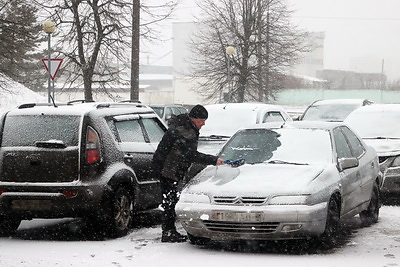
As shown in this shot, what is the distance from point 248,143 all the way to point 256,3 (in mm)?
37097

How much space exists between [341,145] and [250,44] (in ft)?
117

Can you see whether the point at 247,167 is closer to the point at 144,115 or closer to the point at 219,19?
the point at 144,115

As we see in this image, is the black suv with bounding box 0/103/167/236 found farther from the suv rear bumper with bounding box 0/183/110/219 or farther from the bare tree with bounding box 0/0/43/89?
the bare tree with bounding box 0/0/43/89

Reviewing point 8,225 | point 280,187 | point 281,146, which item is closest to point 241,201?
point 280,187

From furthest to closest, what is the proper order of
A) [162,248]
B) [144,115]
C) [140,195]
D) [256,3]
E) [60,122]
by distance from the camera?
[256,3]
[144,115]
[140,195]
[60,122]
[162,248]

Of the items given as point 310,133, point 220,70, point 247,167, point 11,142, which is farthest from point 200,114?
point 220,70

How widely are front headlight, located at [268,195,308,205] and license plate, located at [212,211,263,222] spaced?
20 cm

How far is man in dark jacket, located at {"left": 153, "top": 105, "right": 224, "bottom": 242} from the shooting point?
8805 mm

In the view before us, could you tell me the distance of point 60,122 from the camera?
9039mm

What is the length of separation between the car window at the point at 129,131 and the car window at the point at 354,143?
267 cm

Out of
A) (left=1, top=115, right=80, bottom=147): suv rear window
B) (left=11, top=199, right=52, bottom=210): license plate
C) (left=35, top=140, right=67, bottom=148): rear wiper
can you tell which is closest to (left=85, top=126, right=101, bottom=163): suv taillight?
(left=1, top=115, right=80, bottom=147): suv rear window

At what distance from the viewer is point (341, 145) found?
944 centimetres

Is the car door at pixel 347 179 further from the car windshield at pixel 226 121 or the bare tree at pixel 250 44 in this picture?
the bare tree at pixel 250 44

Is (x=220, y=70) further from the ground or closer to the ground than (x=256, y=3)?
closer to the ground
